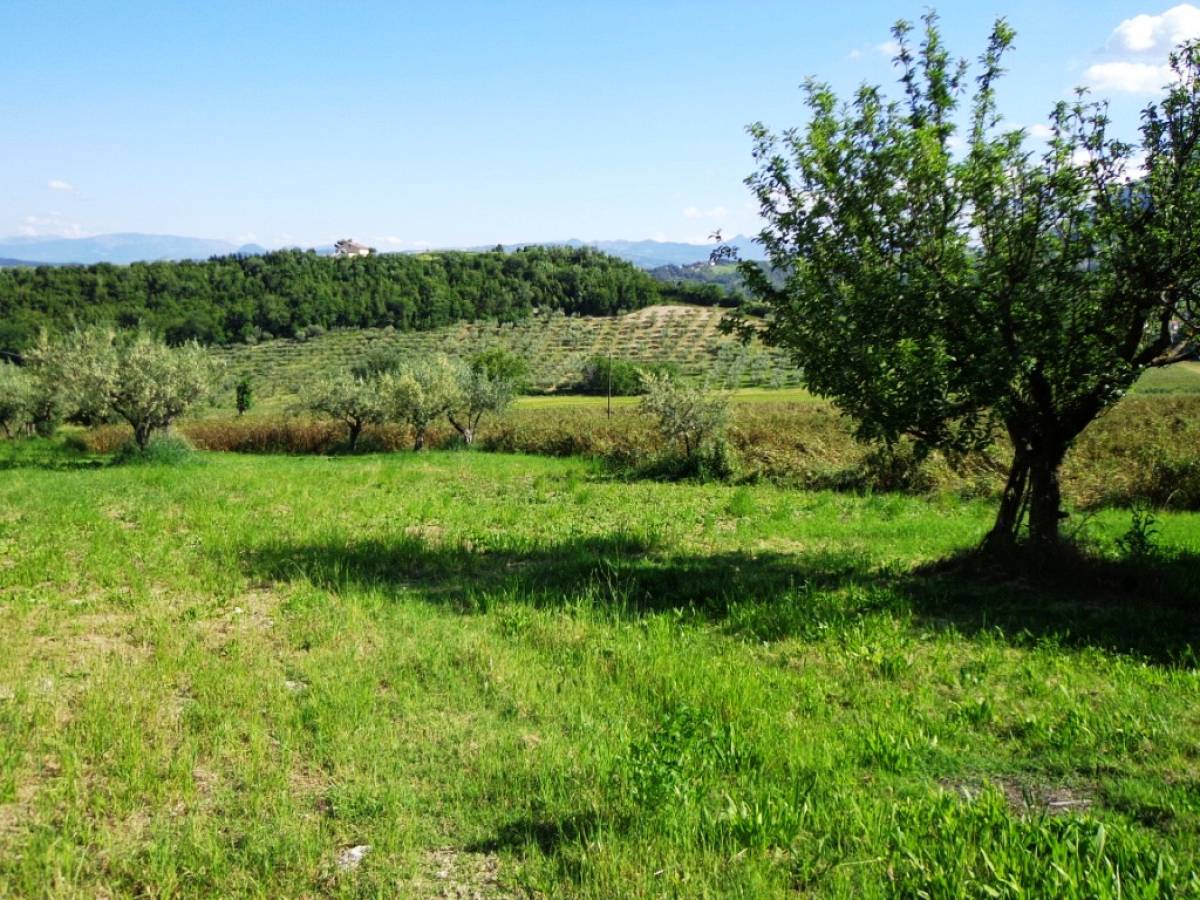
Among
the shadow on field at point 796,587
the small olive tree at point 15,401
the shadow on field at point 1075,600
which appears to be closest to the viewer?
the shadow on field at point 1075,600

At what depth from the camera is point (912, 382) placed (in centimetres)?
911

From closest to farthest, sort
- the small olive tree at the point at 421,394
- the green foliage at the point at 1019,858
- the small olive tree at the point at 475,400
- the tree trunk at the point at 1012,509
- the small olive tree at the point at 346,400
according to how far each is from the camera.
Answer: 1. the green foliage at the point at 1019,858
2. the tree trunk at the point at 1012,509
3. the small olive tree at the point at 421,394
4. the small olive tree at the point at 346,400
5. the small olive tree at the point at 475,400

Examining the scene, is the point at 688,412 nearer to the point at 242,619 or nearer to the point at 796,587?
the point at 796,587

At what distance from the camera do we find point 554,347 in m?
105

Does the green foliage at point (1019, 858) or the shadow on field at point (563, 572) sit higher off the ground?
the green foliage at point (1019, 858)

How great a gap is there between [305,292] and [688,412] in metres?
109

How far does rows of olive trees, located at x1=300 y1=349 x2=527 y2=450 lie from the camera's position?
3922 cm

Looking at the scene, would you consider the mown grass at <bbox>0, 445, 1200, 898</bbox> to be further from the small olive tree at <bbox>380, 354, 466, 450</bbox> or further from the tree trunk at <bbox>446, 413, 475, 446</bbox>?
the tree trunk at <bbox>446, 413, 475, 446</bbox>

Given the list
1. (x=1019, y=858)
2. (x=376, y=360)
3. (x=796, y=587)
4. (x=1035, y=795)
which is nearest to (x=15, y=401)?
(x=376, y=360)

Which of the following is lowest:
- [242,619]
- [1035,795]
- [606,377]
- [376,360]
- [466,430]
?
[466,430]

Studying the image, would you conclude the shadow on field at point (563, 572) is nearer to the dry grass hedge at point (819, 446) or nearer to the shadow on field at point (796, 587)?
the shadow on field at point (796, 587)

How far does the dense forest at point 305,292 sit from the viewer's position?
104875mm

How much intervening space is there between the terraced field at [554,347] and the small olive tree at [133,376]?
47.3 m

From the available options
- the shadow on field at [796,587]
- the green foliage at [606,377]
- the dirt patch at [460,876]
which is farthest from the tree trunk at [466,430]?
the dirt patch at [460,876]
